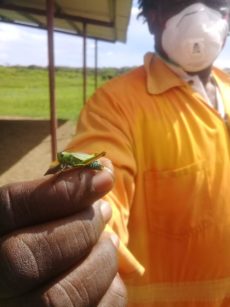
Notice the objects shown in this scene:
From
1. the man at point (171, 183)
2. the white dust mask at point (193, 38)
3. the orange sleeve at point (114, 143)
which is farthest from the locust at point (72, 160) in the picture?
the white dust mask at point (193, 38)

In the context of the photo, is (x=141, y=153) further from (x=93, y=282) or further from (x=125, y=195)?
(x=93, y=282)

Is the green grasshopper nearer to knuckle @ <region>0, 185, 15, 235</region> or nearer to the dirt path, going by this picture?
knuckle @ <region>0, 185, 15, 235</region>

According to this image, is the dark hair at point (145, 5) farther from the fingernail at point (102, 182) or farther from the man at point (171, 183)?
the fingernail at point (102, 182)

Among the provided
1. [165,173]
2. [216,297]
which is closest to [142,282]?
[216,297]

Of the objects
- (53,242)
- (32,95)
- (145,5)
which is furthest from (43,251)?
(32,95)

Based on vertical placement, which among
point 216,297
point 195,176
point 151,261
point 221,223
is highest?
point 195,176

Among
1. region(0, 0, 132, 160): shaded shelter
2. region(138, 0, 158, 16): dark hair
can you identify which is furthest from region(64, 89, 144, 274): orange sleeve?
region(0, 0, 132, 160): shaded shelter
